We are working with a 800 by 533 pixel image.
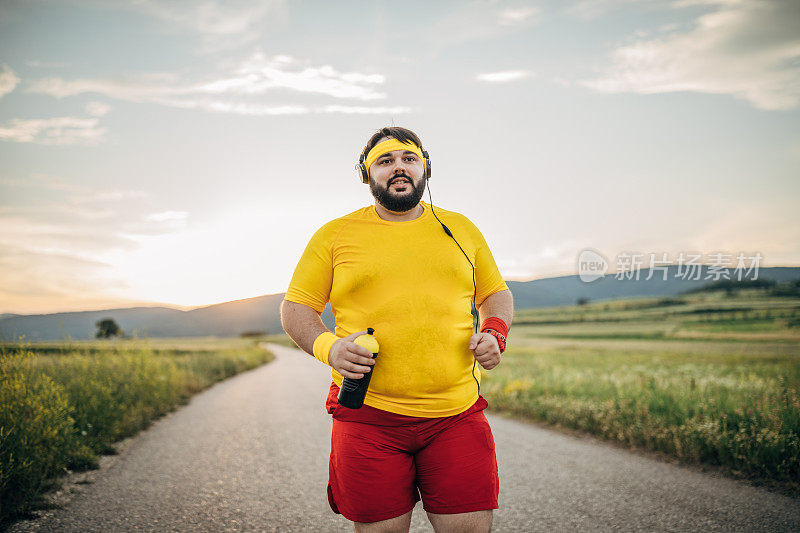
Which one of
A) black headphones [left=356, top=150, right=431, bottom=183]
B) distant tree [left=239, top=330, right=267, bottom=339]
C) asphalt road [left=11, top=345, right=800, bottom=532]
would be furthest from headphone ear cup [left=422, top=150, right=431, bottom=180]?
distant tree [left=239, top=330, right=267, bottom=339]

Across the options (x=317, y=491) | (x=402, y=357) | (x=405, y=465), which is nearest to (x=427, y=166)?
(x=402, y=357)

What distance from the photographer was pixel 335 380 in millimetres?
2305

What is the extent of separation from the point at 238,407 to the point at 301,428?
11.1 feet

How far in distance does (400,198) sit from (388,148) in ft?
0.85

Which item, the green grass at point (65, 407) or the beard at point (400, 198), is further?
the green grass at point (65, 407)

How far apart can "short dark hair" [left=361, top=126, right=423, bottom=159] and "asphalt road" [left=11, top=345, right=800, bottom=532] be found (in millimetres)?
3025

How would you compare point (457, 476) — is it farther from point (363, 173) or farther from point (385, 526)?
point (363, 173)

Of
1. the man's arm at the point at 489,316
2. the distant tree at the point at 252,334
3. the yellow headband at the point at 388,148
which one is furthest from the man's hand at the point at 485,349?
the distant tree at the point at 252,334

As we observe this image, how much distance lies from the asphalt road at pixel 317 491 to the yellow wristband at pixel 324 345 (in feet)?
8.11

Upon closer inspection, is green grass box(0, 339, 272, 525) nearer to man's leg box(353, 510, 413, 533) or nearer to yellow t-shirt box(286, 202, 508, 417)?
man's leg box(353, 510, 413, 533)

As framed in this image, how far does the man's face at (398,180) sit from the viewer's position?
2.27m

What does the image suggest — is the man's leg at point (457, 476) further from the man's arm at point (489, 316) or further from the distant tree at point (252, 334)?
the distant tree at point (252, 334)

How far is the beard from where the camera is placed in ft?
7.42

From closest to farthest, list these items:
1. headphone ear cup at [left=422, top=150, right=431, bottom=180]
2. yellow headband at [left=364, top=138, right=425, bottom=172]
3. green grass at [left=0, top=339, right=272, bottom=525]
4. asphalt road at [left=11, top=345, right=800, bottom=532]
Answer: yellow headband at [left=364, top=138, right=425, bottom=172], headphone ear cup at [left=422, top=150, right=431, bottom=180], asphalt road at [left=11, top=345, right=800, bottom=532], green grass at [left=0, top=339, right=272, bottom=525]
